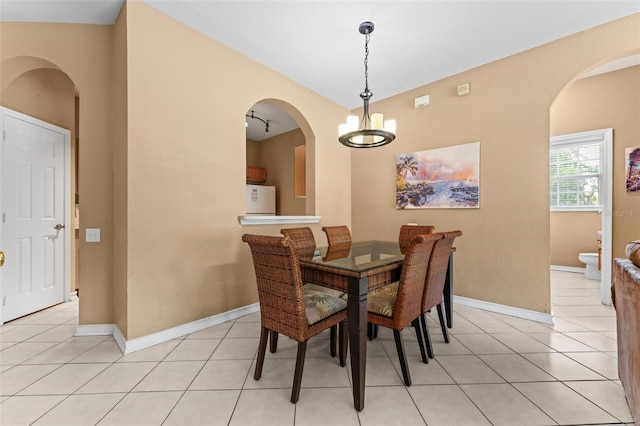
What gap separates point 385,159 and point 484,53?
5.33 feet

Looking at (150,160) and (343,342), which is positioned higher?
(150,160)

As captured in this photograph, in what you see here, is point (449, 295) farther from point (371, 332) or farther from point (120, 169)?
point (120, 169)

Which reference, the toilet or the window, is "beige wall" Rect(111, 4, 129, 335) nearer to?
the window

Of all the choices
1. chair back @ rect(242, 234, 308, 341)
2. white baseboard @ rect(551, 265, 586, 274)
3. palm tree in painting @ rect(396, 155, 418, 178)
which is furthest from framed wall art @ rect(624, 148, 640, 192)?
chair back @ rect(242, 234, 308, 341)

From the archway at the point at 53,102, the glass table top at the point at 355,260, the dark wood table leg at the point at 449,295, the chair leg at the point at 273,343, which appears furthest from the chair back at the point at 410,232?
the archway at the point at 53,102

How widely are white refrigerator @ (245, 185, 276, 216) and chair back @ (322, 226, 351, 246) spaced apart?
2.47m

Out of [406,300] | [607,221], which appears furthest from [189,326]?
[607,221]

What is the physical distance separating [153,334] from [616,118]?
19.6 ft

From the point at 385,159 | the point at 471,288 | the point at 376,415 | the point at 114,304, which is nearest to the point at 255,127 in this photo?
the point at 385,159

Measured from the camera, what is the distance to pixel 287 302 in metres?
1.52

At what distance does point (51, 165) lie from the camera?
291cm

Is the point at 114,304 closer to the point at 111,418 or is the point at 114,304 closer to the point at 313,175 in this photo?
the point at 111,418

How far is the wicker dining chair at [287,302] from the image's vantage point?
57.9 inches

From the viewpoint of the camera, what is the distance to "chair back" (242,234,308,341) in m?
1.46
